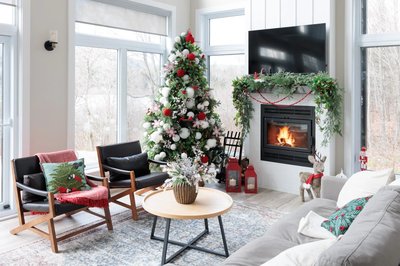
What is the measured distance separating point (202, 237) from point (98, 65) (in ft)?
9.61

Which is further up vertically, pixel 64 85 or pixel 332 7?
pixel 332 7

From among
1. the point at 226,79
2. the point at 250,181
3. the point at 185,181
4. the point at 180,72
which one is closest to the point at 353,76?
the point at 250,181

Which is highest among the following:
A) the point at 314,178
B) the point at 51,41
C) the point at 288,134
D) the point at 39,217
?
the point at 51,41

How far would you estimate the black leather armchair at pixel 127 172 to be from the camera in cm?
419

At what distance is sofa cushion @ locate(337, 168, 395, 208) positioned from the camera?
278 cm

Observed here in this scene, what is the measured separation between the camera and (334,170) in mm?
5062

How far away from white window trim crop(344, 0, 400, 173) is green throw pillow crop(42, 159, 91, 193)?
11.1ft

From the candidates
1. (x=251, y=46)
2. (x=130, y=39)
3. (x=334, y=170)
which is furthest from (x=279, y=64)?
(x=130, y=39)

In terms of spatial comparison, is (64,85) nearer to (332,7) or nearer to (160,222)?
(160,222)

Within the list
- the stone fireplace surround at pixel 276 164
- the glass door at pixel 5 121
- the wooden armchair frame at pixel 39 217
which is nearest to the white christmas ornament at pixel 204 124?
the stone fireplace surround at pixel 276 164

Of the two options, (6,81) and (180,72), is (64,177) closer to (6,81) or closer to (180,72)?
(6,81)

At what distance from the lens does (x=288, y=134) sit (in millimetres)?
5418

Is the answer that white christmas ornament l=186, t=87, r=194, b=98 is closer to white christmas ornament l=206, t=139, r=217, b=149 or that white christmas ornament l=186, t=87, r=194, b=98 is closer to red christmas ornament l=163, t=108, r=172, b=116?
red christmas ornament l=163, t=108, r=172, b=116

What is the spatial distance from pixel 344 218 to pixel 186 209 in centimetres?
128
